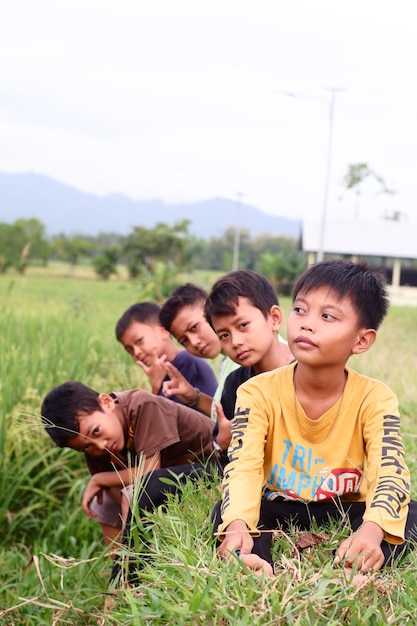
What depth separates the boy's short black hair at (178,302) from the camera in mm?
3609

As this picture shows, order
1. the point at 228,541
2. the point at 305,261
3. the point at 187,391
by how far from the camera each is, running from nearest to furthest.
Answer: the point at 228,541 → the point at 187,391 → the point at 305,261

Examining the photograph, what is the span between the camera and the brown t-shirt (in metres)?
2.93

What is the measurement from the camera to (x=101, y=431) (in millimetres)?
2932

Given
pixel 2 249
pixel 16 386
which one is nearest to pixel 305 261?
pixel 2 249

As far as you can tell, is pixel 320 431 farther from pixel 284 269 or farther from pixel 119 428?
pixel 284 269

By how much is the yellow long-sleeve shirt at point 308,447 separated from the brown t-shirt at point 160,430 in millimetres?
651

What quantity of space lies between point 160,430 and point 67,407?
36 cm

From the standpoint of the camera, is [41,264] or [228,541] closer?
[228,541]

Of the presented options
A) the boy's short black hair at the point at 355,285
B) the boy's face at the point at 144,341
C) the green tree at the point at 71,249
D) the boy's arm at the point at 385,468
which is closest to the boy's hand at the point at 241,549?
the boy's arm at the point at 385,468

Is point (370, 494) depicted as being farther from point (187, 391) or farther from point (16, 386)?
point (16, 386)

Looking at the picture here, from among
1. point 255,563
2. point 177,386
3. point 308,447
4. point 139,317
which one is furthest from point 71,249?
point 255,563

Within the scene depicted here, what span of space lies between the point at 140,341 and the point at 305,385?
1.81 meters

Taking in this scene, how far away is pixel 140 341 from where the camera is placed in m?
3.94

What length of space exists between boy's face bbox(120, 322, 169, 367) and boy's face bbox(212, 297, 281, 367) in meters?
1.15
